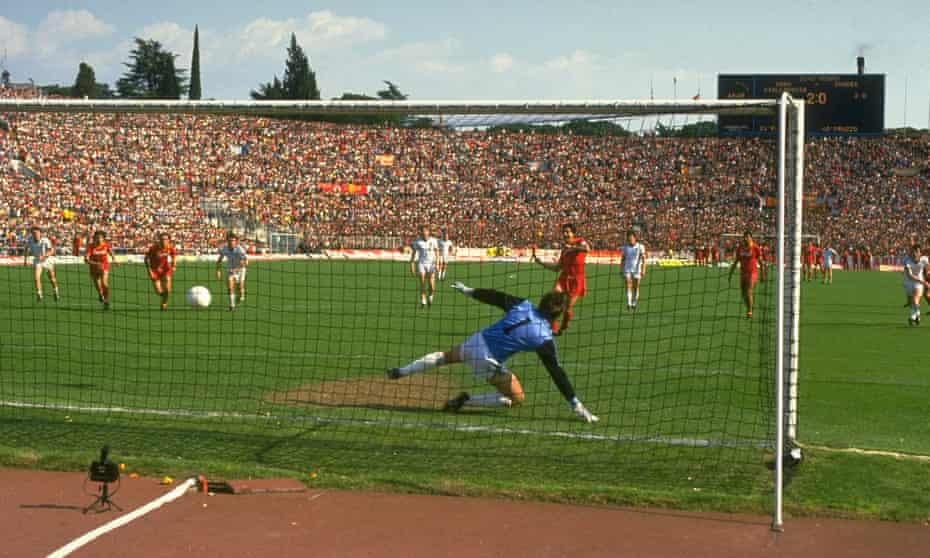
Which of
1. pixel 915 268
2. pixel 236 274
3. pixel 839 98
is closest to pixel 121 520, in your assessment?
pixel 236 274

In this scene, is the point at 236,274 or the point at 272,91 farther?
the point at 272,91

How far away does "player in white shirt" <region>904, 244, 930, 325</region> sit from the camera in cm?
2000

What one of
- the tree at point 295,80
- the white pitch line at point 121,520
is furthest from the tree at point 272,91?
the white pitch line at point 121,520

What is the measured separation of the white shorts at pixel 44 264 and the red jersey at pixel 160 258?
12.1 feet

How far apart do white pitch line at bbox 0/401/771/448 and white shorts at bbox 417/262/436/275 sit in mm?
13357

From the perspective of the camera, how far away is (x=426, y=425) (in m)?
9.22

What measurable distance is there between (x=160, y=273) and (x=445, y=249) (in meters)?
7.06

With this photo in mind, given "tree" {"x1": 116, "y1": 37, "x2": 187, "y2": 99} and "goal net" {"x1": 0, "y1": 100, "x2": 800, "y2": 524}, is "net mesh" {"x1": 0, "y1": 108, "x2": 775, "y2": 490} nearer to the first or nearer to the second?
"goal net" {"x1": 0, "y1": 100, "x2": 800, "y2": 524}

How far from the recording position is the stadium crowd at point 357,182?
46.2ft

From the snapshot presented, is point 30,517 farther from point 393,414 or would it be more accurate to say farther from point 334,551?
point 393,414

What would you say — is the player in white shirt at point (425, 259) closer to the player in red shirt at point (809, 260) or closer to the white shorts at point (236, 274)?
the white shorts at point (236, 274)

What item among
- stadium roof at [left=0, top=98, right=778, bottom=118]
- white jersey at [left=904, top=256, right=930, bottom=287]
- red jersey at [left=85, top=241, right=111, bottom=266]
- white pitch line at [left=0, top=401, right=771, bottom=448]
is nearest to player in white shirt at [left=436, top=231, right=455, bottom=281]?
red jersey at [left=85, top=241, right=111, bottom=266]

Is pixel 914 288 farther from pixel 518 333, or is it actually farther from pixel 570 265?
pixel 518 333

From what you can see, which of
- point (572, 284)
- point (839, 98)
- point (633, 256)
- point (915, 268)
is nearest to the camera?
point (572, 284)
